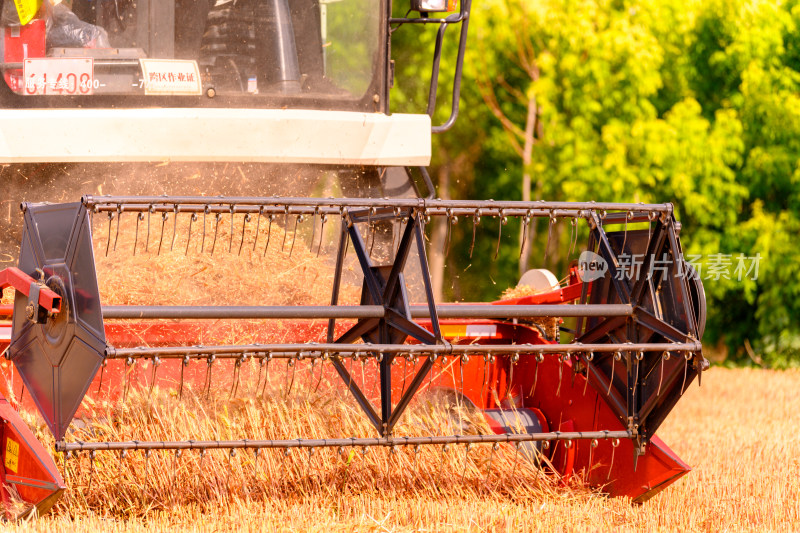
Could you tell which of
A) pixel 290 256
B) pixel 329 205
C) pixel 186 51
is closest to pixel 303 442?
pixel 329 205

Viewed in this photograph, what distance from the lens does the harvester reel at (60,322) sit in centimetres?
307

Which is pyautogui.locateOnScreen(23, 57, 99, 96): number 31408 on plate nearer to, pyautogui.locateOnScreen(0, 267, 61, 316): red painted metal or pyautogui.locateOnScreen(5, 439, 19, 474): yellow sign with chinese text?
pyautogui.locateOnScreen(0, 267, 61, 316): red painted metal

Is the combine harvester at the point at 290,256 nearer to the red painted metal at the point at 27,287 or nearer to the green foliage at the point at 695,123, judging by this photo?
the red painted metal at the point at 27,287

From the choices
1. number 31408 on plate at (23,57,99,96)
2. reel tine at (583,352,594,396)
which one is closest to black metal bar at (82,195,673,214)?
reel tine at (583,352,594,396)

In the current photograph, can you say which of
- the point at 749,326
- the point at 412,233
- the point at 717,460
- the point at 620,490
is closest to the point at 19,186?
the point at 412,233

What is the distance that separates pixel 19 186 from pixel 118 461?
1403mm

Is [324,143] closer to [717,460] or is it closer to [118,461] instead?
[118,461]

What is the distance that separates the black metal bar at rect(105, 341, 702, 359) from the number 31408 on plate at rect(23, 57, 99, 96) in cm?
156

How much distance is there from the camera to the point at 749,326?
1114cm

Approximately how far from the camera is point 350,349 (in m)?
3.26

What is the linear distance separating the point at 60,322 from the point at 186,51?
1.57 meters

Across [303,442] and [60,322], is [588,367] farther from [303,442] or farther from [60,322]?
[60,322]

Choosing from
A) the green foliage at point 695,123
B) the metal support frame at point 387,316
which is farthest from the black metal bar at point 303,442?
the green foliage at point 695,123

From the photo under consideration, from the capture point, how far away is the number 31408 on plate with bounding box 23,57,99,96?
421 cm
